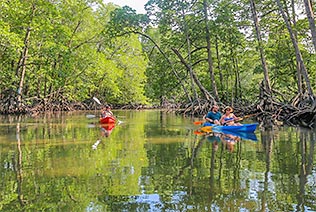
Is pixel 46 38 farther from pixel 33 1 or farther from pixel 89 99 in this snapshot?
pixel 89 99

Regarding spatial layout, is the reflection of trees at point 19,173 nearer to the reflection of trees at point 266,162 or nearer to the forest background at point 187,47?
the reflection of trees at point 266,162

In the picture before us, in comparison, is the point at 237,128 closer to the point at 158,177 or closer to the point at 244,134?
the point at 244,134

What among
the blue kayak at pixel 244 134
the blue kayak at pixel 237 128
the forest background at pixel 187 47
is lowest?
the blue kayak at pixel 244 134

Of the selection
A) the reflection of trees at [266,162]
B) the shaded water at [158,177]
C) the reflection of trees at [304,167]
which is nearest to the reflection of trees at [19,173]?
the shaded water at [158,177]

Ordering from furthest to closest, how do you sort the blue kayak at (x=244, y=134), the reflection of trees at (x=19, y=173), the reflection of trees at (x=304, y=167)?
the blue kayak at (x=244, y=134) → the reflection of trees at (x=19, y=173) → the reflection of trees at (x=304, y=167)

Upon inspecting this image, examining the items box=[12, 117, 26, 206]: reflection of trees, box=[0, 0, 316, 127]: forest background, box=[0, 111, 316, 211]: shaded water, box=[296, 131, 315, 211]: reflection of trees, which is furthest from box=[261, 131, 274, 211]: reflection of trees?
box=[0, 0, 316, 127]: forest background

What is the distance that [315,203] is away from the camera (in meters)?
3.59

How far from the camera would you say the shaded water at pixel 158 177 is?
3.72 meters

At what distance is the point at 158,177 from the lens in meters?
4.87

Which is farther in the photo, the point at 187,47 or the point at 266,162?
the point at 187,47

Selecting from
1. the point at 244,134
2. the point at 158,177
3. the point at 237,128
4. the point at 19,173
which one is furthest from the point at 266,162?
the point at 237,128

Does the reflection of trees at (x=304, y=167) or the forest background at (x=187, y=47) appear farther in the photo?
the forest background at (x=187, y=47)

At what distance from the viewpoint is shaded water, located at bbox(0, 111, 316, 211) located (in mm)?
3717

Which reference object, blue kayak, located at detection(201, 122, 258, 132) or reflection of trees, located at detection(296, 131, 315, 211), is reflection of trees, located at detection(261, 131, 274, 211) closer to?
reflection of trees, located at detection(296, 131, 315, 211)
